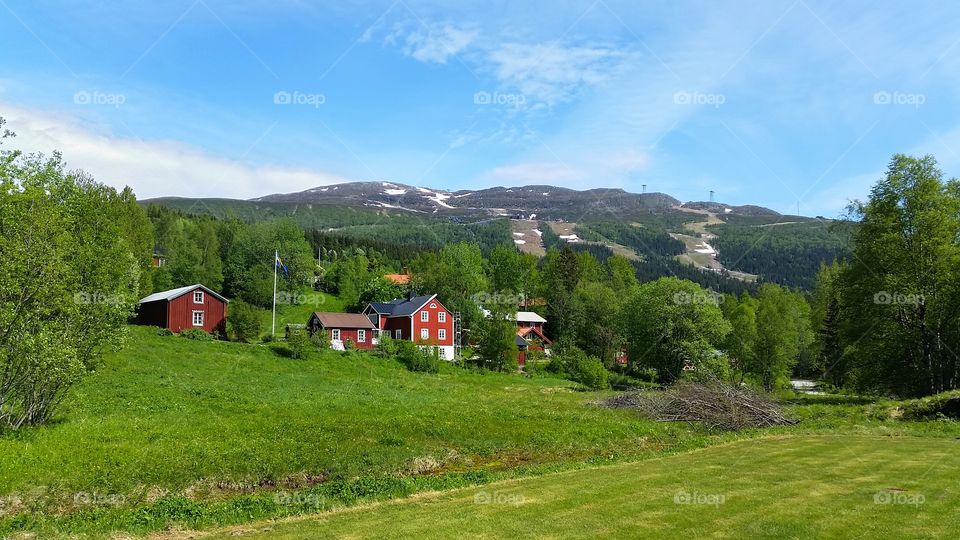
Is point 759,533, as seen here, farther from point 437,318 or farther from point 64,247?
point 437,318

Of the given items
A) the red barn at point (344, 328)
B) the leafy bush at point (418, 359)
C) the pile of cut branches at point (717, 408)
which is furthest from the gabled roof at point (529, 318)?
the pile of cut branches at point (717, 408)

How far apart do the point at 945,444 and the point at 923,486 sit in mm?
9813

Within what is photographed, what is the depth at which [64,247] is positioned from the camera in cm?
2062

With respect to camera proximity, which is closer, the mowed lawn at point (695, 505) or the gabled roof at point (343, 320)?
the mowed lawn at point (695, 505)

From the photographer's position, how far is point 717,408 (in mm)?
31891

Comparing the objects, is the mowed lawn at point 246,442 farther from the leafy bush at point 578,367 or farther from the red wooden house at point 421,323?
the red wooden house at point 421,323

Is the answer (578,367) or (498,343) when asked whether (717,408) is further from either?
(578,367)

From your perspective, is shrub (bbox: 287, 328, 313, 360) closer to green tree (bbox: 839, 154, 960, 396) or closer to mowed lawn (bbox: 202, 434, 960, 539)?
mowed lawn (bbox: 202, 434, 960, 539)

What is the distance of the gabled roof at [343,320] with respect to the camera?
72812mm

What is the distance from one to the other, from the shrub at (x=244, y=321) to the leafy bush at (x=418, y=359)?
15.6 meters

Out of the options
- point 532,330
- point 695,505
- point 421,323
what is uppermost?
point 421,323

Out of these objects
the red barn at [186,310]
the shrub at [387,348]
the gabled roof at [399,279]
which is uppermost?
the gabled roof at [399,279]

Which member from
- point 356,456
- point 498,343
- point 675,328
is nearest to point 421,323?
point 498,343

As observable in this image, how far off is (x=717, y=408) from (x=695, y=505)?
811 inches
